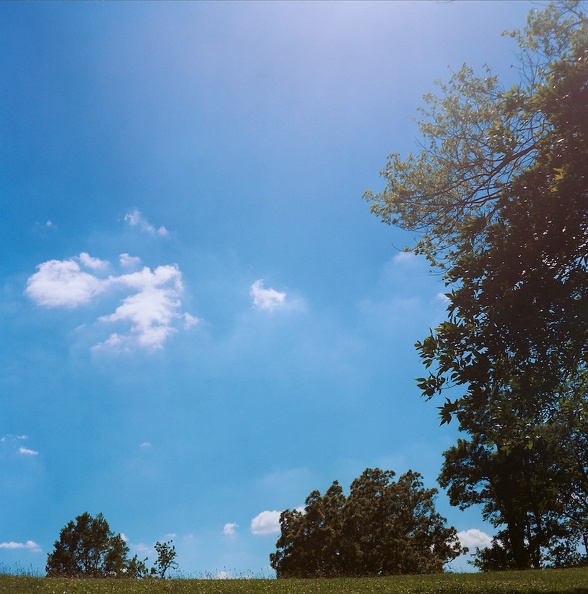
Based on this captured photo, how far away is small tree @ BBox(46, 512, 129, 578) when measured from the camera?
2704 inches

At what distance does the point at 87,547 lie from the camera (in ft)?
230

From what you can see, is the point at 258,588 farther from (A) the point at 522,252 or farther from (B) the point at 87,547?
(B) the point at 87,547

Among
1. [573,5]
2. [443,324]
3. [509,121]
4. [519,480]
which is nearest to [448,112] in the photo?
[509,121]

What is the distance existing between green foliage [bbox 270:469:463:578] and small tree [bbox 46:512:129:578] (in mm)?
28708

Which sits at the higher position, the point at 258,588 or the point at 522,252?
the point at 522,252

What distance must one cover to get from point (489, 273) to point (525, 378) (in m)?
3.53

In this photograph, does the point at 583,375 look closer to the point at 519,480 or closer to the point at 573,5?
the point at 573,5

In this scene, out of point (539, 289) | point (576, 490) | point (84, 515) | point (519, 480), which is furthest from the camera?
point (84, 515)

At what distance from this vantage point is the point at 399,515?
177ft

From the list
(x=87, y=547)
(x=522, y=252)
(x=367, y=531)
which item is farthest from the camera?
(x=87, y=547)

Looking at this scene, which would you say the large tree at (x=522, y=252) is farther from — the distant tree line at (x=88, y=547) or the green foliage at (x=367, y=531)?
the distant tree line at (x=88, y=547)

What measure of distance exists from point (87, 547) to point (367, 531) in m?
40.4

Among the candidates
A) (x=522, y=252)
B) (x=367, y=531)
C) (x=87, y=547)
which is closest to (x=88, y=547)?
(x=87, y=547)

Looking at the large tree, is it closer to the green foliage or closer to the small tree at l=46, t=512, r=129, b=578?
the green foliage
